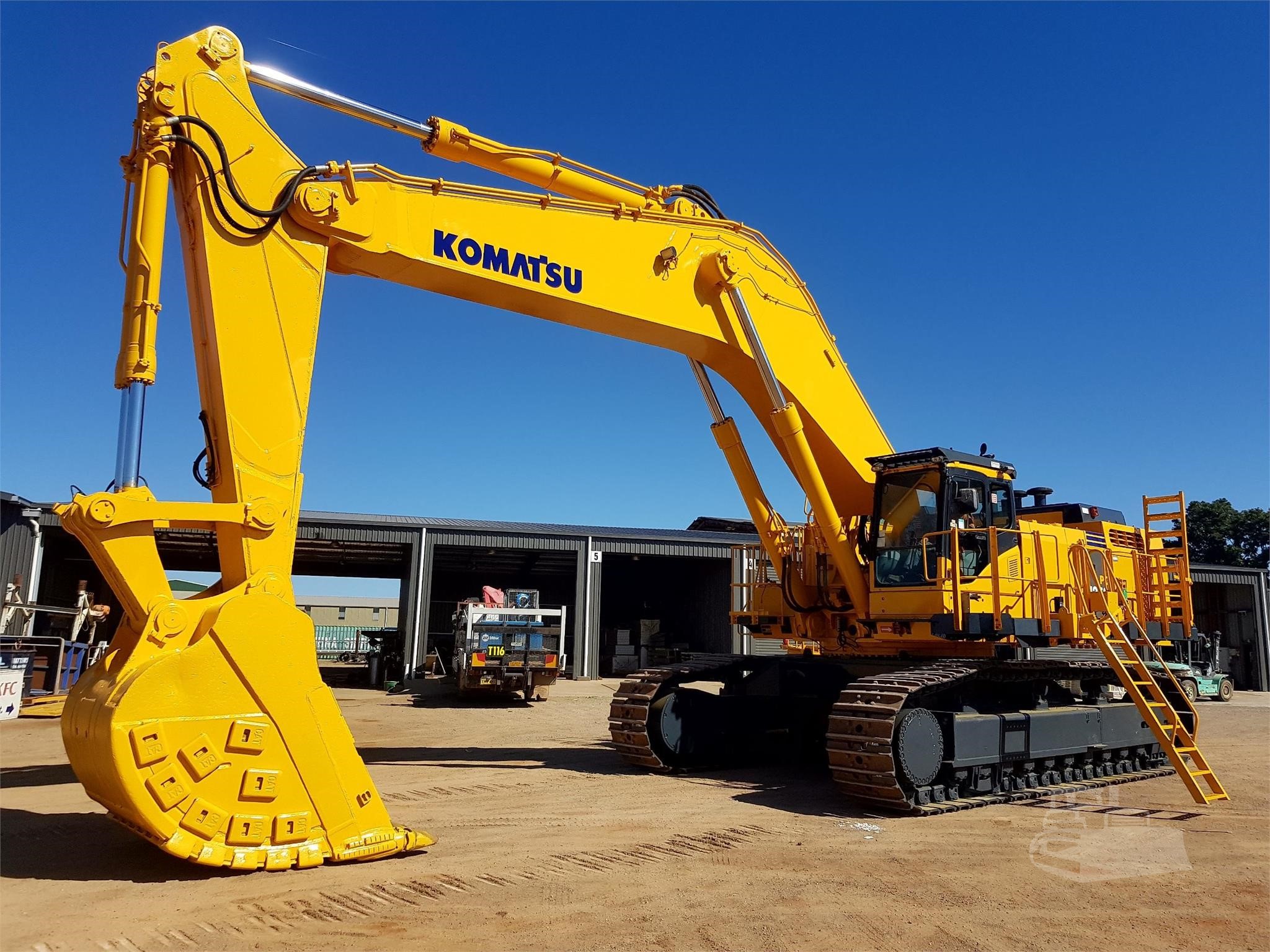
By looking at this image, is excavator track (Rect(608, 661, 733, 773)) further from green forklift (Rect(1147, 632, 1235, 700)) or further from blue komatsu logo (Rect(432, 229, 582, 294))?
green forklift (Rect(1147, 632, 1235, 700))

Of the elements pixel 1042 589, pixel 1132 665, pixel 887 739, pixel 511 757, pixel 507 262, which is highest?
pixel 507 262

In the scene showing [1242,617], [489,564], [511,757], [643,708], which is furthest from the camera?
[489,564]

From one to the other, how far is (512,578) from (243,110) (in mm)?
36084

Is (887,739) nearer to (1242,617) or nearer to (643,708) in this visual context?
(643,708)

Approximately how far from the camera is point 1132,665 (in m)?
10.0

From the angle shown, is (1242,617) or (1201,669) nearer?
(1201,669)

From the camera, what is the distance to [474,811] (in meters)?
8.64

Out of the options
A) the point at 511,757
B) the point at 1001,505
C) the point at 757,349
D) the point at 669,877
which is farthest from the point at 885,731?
the point at 511,757

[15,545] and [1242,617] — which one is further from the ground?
[15,545]

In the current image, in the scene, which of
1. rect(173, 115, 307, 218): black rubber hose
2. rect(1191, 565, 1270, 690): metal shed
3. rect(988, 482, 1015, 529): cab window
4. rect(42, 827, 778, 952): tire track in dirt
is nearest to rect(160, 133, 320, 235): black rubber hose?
rect(173, 115, 307, 218): black rubber hose

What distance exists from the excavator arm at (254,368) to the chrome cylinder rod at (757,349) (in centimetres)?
97

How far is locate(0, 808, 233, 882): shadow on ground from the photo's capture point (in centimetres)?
609

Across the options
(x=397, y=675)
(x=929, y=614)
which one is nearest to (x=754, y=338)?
(x=929, y=614)

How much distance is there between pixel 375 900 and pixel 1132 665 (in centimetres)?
832
